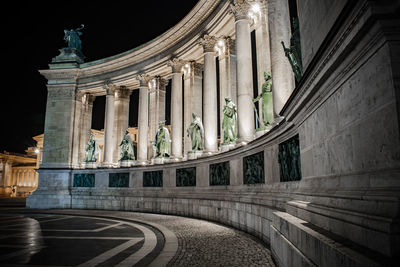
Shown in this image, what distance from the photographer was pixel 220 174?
77.5 ft

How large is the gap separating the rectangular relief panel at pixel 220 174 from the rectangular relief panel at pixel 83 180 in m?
23.8

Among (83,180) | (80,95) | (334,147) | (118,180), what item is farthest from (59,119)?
(334,147)

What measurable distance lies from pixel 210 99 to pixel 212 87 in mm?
1235

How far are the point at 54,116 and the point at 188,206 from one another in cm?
3103

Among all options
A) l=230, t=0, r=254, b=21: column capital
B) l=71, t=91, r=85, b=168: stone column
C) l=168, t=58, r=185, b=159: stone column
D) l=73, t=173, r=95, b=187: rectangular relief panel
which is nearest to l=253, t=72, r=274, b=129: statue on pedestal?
l=230, t=0, r=254, b=21: column capital

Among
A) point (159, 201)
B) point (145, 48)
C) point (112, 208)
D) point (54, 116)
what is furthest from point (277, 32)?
point (54, 116)

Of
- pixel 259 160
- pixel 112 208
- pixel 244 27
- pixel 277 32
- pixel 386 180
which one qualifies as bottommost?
pixel 112 208

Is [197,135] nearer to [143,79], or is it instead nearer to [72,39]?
[143,79]

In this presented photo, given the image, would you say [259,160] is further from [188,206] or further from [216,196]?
[188,206]

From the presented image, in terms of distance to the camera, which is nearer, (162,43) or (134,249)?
(134,249)

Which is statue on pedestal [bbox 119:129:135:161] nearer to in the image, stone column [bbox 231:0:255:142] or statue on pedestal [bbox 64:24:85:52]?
statue on pedestal [bbox 64:24:85:52]

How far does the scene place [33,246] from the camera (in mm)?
12969

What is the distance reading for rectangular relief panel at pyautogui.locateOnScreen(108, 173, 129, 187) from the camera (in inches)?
1502

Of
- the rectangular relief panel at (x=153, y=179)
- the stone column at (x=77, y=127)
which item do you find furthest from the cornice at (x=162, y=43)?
the rectangular relief panel at (x=153, y=179)
